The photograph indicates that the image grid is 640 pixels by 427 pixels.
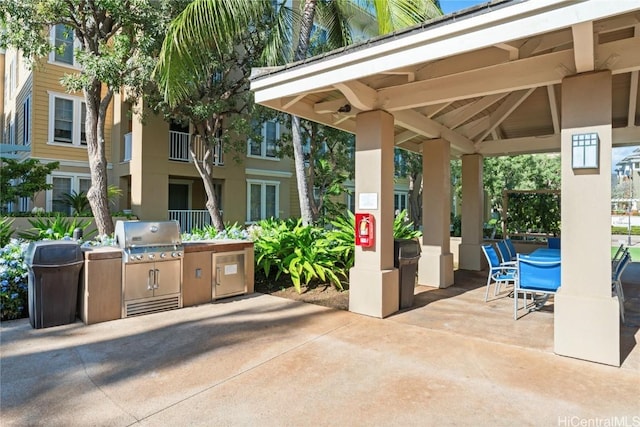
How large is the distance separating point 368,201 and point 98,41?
930 centimetres

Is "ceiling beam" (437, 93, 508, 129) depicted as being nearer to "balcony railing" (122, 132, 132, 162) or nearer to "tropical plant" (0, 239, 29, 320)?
"tropical plant" (0, 239, 29, 320)

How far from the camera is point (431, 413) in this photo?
296 centimetres

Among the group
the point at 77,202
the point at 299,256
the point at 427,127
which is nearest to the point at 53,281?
the point at 299,256

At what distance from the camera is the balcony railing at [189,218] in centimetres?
1399

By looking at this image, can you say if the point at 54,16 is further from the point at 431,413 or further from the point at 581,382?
the point at 581,382

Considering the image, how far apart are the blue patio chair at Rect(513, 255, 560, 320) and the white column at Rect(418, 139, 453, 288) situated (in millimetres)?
2367

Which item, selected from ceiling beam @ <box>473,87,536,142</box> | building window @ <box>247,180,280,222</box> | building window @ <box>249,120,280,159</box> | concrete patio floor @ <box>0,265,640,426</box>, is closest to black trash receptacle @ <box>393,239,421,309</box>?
concrete patio floor @ <box>0,265,640,426</box>

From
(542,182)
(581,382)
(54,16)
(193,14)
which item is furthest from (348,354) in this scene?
(542,182)

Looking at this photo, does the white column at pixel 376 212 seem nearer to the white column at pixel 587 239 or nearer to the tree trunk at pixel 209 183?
the white column at pixel 587 239

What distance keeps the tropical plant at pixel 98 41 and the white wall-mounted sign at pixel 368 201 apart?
24.0 feet

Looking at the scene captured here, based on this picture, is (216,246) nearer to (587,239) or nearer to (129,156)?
(587,239)

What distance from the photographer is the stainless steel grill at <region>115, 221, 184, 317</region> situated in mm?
5379

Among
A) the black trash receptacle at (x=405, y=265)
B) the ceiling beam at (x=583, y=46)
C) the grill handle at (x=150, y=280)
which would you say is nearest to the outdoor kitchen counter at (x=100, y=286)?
the grill handle at (x=150, y=280)

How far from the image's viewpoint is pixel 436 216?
25.2ft
